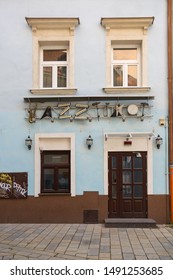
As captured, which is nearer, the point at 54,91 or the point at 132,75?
the point at 54,91

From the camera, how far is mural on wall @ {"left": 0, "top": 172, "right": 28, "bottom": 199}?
11500 millimetres

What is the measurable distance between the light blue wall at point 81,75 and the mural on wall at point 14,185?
0.18 meters

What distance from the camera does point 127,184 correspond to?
11.6 metres

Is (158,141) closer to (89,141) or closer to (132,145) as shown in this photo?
(132,145)

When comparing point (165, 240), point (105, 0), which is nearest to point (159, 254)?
point (165, 240)

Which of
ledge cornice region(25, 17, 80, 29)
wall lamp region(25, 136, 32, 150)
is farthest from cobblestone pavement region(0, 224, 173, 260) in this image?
ledge cornice region(25, 17, 80, 29)

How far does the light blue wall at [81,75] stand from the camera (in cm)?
1148

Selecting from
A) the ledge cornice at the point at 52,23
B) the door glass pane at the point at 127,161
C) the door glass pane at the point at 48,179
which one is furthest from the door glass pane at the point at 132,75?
the door glass pane at the point at 48,179

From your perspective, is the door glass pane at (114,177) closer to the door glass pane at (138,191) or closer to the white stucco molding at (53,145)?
the door glass pane at (138,191)

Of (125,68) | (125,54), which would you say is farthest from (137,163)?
(125,54)

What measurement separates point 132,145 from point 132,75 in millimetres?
2378

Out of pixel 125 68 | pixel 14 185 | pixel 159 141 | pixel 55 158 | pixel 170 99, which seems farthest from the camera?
pixel 125 68

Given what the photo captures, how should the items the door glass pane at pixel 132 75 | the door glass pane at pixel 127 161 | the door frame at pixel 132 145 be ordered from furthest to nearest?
the door glass pane at pixel 132 75
the door glass pane at pixel 127 161
the door frame at pixel 132 145

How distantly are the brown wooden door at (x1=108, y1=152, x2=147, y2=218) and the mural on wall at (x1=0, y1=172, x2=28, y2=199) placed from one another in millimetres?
2762
